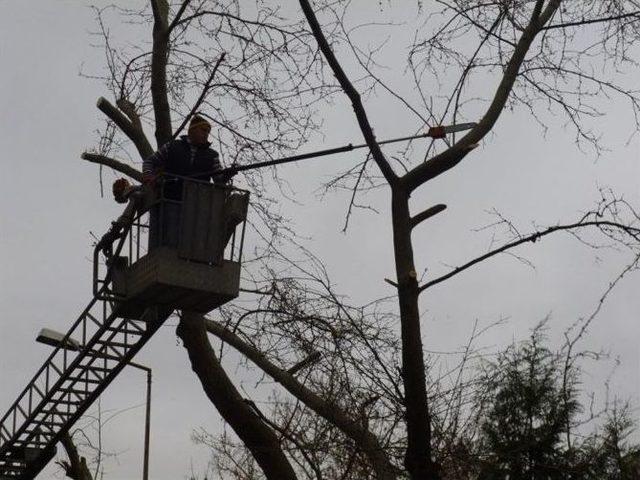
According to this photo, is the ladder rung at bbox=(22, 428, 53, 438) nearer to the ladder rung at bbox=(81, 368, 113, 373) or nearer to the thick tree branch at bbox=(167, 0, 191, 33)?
the ladder rung at bbox=(81, 368, 113, 373)

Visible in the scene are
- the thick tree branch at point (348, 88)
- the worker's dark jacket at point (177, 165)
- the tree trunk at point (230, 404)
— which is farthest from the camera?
the tree trunk at point (230, 404)

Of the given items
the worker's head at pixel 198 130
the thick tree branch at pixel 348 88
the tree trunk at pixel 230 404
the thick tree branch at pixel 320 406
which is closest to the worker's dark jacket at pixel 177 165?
the worker's head at pixel 198 130

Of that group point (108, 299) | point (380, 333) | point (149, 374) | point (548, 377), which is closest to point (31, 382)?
point (108, 299)

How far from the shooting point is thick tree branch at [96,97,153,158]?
41.7 ft

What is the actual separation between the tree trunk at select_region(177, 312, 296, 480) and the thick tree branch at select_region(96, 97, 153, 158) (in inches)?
86.6

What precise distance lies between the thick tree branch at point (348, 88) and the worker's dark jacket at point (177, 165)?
1.63m

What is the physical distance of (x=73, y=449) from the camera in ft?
42.5

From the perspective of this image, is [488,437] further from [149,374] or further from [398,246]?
[149,374]

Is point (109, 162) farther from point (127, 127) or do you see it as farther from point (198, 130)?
point (198, 130)

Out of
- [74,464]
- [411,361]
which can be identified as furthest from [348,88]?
[74,464]

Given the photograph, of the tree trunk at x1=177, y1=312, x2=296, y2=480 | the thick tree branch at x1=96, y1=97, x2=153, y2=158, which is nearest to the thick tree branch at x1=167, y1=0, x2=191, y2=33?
the thick tree branch at x1=96, y1=97, x2=153, y2=158

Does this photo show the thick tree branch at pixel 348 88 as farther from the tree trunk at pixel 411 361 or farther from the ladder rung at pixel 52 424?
the ladder rung at pixel 52 424

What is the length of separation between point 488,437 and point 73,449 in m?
5.15

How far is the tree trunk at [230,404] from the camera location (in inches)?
459
